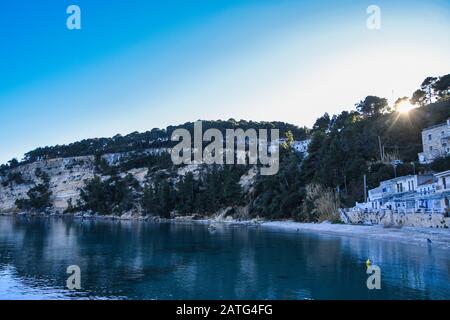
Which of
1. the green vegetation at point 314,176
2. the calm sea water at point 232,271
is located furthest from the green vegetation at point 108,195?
the calm sea water at point 232,271

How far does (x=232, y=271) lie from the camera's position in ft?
97.3

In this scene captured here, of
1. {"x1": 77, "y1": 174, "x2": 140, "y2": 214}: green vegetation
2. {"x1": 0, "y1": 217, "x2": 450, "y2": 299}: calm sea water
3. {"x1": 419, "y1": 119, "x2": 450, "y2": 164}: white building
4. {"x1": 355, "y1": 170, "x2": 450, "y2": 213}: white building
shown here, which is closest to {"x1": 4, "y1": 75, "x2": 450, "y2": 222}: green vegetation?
{"x1": 77, "y1": 174, "x2": 140, "y2": 214}: green vegetation

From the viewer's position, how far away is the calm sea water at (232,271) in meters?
22.5

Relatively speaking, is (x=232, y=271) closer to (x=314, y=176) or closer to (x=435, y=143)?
(x=314, y=176)

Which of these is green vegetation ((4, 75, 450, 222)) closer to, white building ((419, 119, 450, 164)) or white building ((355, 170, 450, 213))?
white building ((419, 119, 450, 164))

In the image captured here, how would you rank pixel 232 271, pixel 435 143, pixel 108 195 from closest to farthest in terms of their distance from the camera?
pixel 232 271 < pixel 435 143 < pixel 108 195

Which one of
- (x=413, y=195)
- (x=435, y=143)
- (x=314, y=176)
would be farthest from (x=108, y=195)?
(x=413, y=195)

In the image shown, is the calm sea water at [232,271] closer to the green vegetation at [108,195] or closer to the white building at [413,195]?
the white building at [413,195]

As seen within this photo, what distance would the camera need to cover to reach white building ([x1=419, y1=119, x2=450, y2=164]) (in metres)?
68.2

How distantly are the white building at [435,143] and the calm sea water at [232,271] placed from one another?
111ft

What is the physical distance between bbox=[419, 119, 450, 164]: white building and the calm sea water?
33831mm

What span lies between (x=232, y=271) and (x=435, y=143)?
5833 cm

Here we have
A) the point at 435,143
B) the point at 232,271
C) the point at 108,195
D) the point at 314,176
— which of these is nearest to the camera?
the point at 232,271
